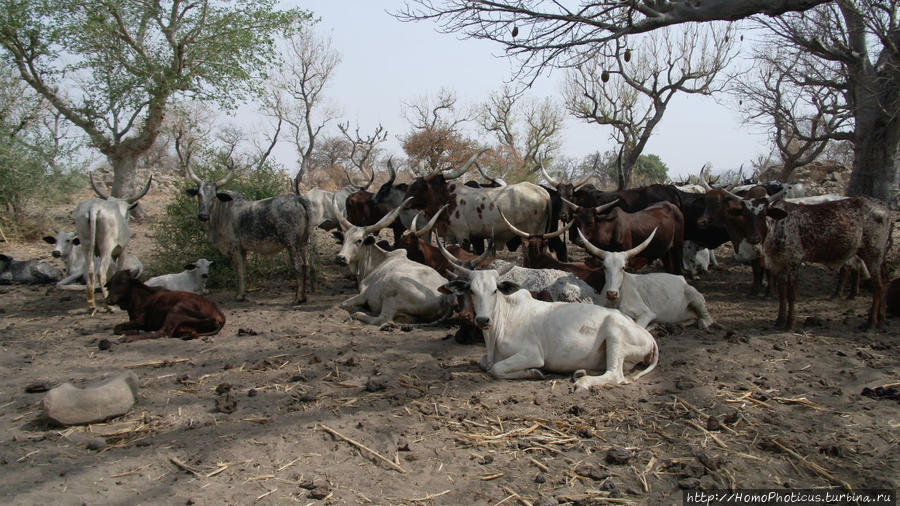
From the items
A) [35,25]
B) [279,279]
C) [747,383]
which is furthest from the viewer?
[35,25]

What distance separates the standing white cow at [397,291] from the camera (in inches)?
308

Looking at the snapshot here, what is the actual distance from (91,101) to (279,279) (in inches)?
373

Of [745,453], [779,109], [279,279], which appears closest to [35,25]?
[279,279]

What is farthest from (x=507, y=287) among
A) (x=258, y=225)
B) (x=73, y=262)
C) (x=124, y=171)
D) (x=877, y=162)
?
(x=124, y=171)

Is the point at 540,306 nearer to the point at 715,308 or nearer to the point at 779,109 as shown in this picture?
the point at 715,308

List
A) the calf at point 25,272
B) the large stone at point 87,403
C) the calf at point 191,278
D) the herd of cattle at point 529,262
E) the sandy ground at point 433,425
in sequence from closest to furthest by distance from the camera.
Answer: the sandy ground at point 433,425, the large stone at point 87,403, the herd of cattle at point 529,262, the calf at point 191,278, the calf at point 25,272

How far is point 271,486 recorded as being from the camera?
3721 mm

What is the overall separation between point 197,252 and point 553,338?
7548mm

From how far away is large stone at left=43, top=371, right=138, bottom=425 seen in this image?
4.52 meters

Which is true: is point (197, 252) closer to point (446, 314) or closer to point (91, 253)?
point (91, 253)

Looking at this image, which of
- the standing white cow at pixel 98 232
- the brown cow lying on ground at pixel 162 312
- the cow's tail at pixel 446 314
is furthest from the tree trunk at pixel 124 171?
the cow's tail at pixel 446 314

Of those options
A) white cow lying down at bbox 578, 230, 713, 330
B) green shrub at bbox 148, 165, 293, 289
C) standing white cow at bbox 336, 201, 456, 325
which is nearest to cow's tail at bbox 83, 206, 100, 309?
green shrub at bbox 148, 165, 293, 289

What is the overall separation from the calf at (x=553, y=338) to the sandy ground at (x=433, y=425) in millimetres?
192

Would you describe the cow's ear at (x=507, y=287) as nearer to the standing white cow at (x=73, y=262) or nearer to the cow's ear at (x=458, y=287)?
the cow's ear at (x=458, y=287)
